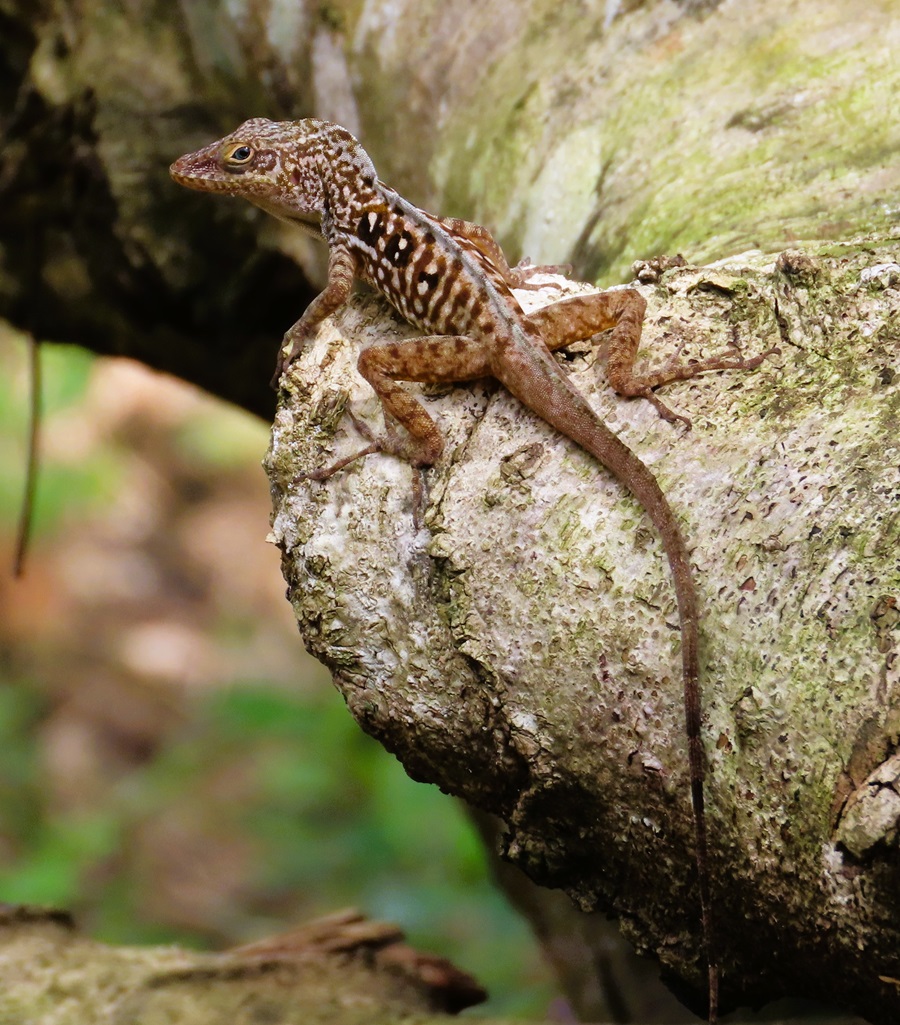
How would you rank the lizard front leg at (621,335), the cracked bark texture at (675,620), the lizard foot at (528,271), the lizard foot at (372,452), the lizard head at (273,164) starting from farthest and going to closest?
the lizard head at (273,164) → the lizard foot at (528,271) → the lizard foot at (372,452) → the lizard front leg at (621,335) → the cracked bark texture at (675,620)

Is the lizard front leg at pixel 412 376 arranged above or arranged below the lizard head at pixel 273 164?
below

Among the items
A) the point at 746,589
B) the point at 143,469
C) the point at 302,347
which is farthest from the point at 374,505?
the point at 143,469

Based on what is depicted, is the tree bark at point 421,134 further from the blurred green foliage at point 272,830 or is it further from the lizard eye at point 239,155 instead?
the blurred green foliage at point 272,830

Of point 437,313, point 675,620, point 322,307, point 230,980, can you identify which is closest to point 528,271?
point 437,313

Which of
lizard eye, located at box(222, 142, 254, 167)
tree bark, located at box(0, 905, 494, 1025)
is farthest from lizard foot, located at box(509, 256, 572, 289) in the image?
tree bark, located at box(0, 905, 494, 1025)

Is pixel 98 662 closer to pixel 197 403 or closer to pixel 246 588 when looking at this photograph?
pixel 246 588

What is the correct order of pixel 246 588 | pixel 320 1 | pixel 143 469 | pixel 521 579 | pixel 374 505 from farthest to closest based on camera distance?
pixel 143 469
pixel 246 588
pixel 320 1
pixel 374 505
pixel 521 579

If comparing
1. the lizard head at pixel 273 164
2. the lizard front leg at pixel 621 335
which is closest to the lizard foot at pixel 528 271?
the lizard front leg at pixel 621 335

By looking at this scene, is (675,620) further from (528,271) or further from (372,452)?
(528,271)
